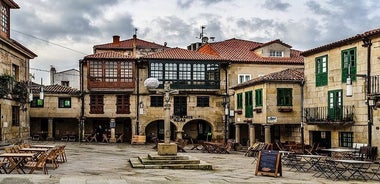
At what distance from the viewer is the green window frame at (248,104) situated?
110 feet

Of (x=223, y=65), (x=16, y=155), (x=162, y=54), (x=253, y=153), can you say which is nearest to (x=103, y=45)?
(x=162, y=54)

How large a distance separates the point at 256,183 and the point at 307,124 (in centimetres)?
1457

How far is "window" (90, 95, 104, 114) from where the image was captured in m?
40.1

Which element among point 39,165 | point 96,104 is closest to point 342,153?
point 39,165

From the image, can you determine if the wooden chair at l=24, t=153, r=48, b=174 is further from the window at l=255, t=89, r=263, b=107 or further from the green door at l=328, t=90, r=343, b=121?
the window at l=255, t=89, r=263, b=107

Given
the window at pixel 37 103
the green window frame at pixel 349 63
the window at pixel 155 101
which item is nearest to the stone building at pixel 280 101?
the green window frame at pixel 349 63

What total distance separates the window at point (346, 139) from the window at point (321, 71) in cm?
300

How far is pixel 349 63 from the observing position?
25.4 meters

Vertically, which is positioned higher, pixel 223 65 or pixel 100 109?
pixel 223 65

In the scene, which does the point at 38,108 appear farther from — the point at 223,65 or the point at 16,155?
the point at 16,155

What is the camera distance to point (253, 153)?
28250mm

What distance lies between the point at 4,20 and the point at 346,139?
19032 mm

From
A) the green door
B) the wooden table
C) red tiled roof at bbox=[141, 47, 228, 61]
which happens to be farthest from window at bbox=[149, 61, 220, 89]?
the green door

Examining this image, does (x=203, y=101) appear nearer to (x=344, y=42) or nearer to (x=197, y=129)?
(x=197, y=129)
